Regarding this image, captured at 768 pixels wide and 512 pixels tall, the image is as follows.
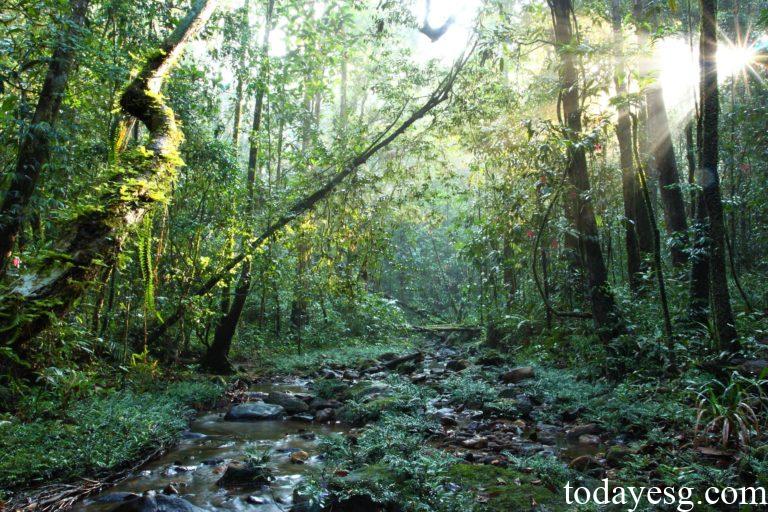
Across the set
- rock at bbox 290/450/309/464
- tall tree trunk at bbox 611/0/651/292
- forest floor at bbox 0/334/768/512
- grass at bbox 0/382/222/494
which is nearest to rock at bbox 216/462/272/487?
forest floor at bbox 0/334/768/512

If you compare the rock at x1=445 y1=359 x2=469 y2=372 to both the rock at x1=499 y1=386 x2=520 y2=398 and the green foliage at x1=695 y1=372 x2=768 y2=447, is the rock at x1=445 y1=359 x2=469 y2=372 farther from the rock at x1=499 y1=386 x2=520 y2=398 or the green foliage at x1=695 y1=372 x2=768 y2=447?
the green foliage at x1=695 y1=372 x2=768 y2=447

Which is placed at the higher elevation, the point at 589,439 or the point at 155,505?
the point at 589,439

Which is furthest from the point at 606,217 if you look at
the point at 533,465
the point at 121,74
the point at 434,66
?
the point at 121,74

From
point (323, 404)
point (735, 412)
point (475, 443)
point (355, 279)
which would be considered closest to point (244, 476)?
point (475, 443)

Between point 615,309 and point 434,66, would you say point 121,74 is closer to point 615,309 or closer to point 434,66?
point 434,66

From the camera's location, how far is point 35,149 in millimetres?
5969

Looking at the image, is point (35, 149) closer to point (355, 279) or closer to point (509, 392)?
point (355, 279)

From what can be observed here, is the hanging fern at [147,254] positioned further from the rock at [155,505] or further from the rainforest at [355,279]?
the rock at [155,505]

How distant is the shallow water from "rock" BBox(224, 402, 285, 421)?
0.46 ft

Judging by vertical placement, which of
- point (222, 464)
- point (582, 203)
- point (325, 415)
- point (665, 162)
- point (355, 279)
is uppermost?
point (665, 162)

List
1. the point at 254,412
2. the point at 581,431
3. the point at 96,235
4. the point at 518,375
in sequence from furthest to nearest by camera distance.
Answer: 1. the point at 518,375
2. the point at 254,412
3. the point at 581,431
4. the point at 96,235

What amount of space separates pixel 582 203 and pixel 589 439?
3.82 meters

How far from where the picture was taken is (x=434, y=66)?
10.3 metres

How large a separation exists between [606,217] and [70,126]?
8998 millimetres
